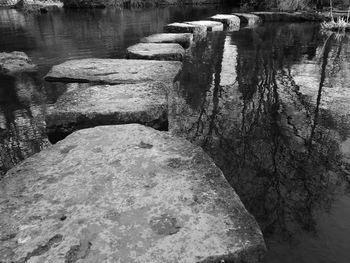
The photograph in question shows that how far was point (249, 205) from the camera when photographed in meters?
1.83

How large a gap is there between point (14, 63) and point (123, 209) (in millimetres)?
3712

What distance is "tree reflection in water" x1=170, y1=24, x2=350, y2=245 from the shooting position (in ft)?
6.15

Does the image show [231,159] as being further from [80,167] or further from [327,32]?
[327,32]

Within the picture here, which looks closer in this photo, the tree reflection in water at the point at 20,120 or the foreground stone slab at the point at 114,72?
the tree reflection in water at the point at 20,120

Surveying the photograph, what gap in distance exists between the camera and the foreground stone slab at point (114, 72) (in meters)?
3.19

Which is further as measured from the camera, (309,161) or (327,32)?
(327,32)

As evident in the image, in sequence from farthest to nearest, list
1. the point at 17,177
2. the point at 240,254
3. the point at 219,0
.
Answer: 1. the point at 219,0
2. the point at 17,177
3. the point at 240,254

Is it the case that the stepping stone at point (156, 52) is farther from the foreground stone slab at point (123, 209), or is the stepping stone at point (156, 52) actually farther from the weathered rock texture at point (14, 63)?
the foreground stone slab at point (123, 209)

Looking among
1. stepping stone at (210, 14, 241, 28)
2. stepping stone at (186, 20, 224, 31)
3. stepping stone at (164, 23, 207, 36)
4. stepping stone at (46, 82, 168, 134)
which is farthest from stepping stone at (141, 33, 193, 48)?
stepping stone at (46, 82, 168, 134)

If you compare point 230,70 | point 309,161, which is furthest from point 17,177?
point 230,70

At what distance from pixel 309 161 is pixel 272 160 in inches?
9.1

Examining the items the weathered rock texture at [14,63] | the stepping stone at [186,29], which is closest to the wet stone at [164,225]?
the weathered rock texture at [14,63]

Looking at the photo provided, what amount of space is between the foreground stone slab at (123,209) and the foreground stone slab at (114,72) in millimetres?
1418

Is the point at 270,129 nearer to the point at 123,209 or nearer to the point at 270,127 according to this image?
the point at 270,127
